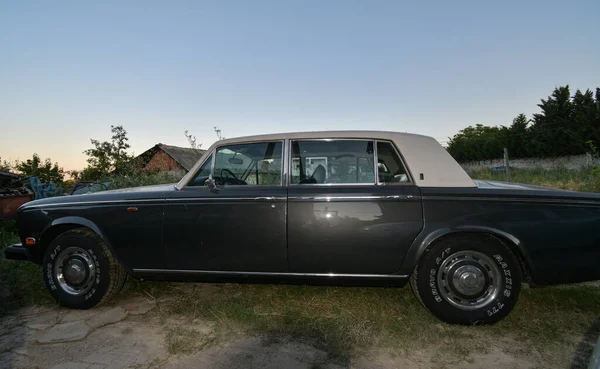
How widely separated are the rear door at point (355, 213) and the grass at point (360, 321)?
1.42 ft

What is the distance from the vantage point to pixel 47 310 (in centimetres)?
335

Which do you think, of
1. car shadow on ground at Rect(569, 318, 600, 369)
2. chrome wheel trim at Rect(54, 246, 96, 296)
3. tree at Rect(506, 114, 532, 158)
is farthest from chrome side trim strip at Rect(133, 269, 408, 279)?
tree at Rect(506, 114, 532, 158)

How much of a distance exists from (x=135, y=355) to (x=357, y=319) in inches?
66.2

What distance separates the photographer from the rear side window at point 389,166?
2971 mm

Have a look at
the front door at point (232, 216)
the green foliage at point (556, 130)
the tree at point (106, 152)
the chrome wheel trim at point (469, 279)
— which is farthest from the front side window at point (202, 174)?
the green foliage at point (556, 130)

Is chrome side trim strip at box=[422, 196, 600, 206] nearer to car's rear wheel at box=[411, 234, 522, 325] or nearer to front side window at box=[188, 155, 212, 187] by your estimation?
car's rear wheel at box=[411, 234, 522, 325]

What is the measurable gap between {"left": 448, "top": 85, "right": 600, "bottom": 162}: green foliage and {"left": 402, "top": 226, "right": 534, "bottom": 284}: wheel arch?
36216 mm

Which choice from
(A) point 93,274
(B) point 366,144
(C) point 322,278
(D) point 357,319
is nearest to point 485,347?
(D) point 357,319

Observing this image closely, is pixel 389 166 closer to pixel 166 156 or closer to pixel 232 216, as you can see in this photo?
pixel 232 216

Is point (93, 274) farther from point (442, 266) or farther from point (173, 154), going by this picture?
point (173, 154)

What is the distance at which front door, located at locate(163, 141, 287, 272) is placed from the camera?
299 cm

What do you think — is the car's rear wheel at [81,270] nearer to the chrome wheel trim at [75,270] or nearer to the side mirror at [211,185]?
the chrome wheel trim at [75,270]

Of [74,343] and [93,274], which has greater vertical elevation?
[93,274]

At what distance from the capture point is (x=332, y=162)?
3.09 m
